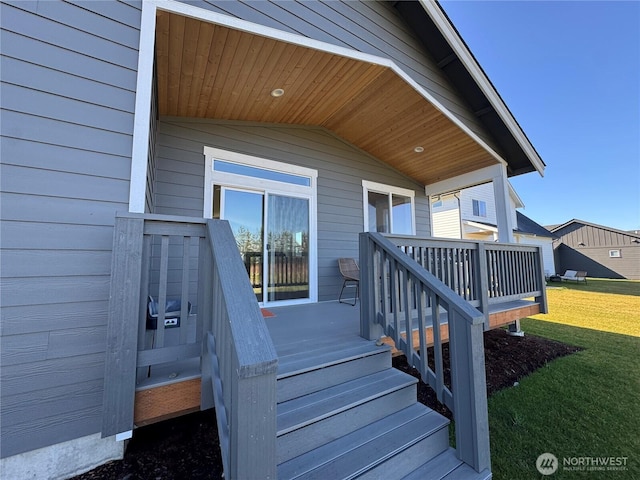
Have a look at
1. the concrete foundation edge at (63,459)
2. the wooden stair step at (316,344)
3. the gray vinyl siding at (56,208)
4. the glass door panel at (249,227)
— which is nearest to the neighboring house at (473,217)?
the glass door panel at (249,227)

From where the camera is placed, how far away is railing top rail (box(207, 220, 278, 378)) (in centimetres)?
96

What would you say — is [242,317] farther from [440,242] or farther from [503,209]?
[503,209]

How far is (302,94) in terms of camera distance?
3957 mm

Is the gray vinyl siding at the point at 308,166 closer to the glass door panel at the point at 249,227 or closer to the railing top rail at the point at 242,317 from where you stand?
the glass door panel at the point at 249,227

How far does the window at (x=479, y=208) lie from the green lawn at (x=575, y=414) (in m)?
10.4

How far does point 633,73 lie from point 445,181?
617 inches

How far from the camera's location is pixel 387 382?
6.81 ft

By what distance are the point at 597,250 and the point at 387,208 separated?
23.3 meters

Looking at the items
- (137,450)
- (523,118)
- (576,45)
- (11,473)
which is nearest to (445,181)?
(137,450)

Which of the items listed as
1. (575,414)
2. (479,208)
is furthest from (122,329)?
(479,208)

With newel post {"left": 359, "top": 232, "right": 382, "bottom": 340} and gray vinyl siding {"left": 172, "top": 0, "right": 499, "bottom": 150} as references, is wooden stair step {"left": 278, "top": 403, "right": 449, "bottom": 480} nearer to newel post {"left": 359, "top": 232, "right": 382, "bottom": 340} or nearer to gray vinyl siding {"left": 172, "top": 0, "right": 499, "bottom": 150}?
newel post {"left": 359, "top": 232, "right": 382, "bottom": 340}

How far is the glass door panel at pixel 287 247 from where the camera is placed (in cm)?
442

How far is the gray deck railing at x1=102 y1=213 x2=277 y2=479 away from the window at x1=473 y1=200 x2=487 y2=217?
16.2 metres

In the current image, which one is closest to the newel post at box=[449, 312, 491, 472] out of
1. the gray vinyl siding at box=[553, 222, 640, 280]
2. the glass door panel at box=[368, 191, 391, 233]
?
the glass door panel at box=[368, 191, 391, 233]
